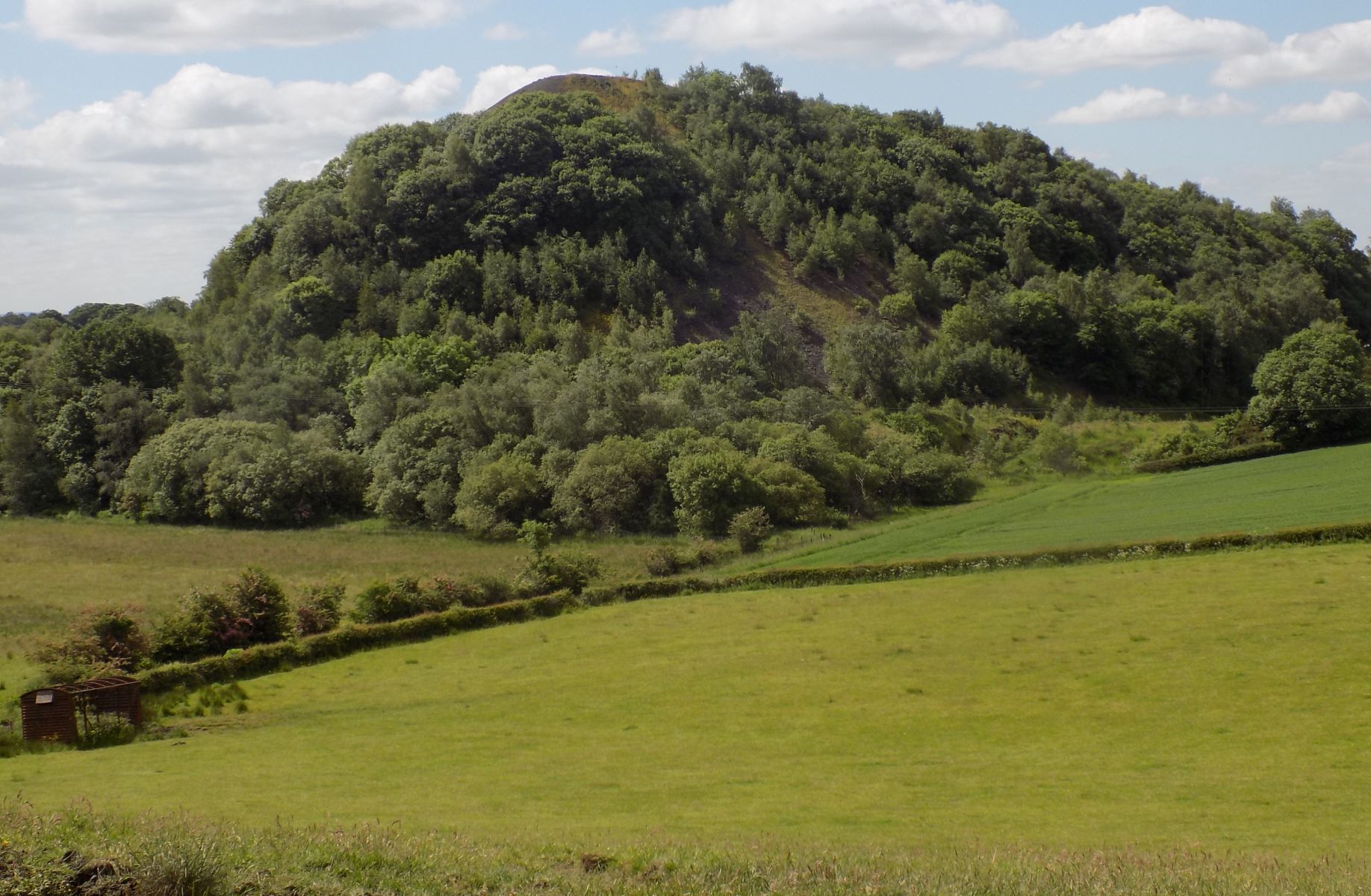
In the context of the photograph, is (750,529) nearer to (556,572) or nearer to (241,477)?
(556,572)

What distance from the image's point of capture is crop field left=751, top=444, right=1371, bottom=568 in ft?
157

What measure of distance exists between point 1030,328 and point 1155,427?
1553cm

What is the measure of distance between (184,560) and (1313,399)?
5891 cm

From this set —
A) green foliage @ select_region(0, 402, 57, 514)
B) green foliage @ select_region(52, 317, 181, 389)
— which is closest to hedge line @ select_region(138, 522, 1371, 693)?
green foliage @ select_region(0, 402, 57, 514)

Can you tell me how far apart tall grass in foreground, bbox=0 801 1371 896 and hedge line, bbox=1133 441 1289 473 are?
5345 centimetres

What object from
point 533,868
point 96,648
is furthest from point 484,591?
point 533,868

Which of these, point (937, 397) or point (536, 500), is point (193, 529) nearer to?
point (536, 500)

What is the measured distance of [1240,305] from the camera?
95.4 m

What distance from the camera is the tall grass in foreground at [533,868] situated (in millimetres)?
13570

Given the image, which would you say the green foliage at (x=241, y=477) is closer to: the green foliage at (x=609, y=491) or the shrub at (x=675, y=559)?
the green foliage at (x=609, y=491)

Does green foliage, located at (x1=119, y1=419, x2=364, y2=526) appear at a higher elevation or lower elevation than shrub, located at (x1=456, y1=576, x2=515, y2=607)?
higher

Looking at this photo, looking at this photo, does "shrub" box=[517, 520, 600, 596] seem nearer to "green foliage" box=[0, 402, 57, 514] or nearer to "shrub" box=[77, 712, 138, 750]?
"shrub" box=[77, 712, 138, 750]

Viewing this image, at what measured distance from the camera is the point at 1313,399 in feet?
219

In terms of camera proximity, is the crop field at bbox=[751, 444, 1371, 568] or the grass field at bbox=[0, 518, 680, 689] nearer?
the grass field at bbox=[0, 518, 680, 689]
